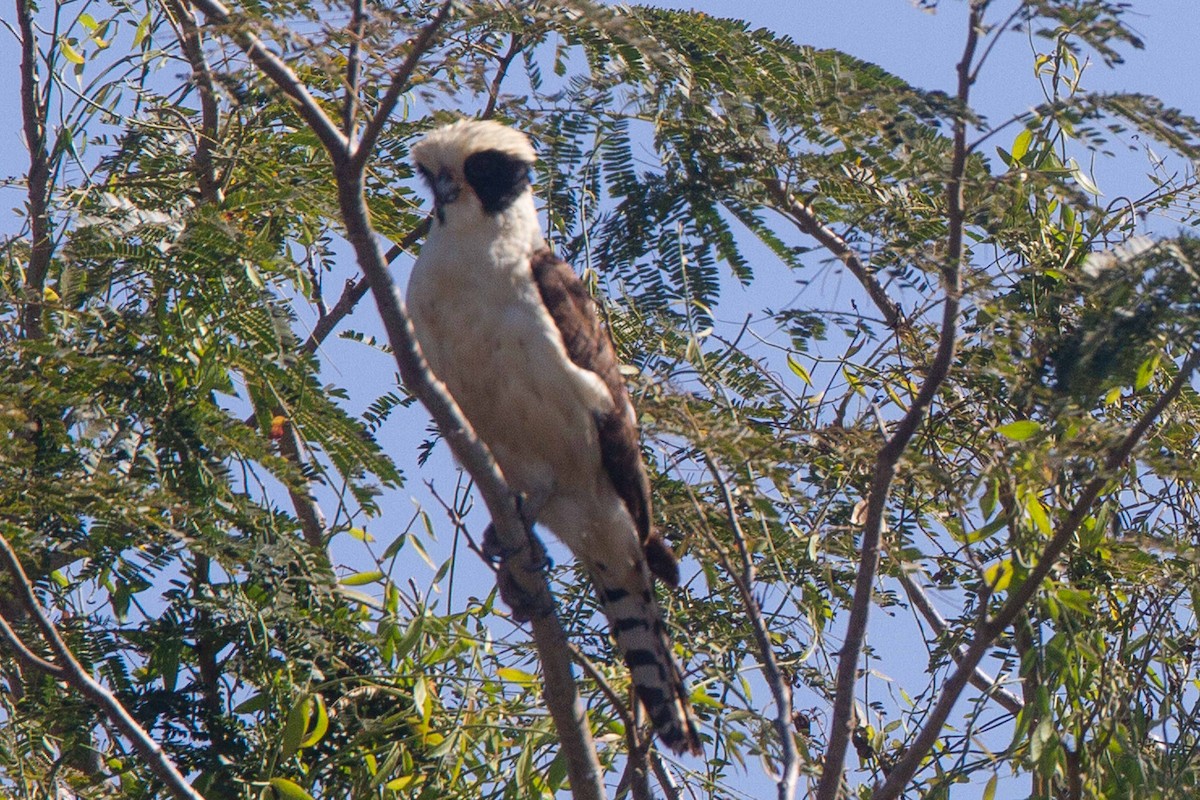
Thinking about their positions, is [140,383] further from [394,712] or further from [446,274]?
[394,712]

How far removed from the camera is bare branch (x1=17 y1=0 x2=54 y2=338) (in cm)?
433

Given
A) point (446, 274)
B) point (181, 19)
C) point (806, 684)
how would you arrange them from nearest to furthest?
point (446, 274)
point (806, 684)
point (181, 19)

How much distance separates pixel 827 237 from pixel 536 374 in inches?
32.4

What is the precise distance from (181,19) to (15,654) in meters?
2.09

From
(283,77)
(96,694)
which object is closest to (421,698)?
(96,694)

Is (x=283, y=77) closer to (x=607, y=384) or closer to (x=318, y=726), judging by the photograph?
(x=607, y=384)

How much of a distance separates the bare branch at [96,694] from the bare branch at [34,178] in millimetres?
683

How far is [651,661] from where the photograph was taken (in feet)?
13.2

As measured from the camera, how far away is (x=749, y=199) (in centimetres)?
355

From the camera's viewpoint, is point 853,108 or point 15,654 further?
point 15,654

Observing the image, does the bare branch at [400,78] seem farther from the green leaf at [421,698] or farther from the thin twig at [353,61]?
the green leaf at [421,698]

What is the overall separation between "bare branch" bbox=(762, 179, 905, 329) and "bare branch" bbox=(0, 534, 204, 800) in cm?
198

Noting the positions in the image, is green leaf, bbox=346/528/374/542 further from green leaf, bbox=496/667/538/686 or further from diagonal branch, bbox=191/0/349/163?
diagonal branch, bbox=191/0/349/163

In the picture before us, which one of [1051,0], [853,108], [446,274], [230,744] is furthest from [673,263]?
[230,744]
